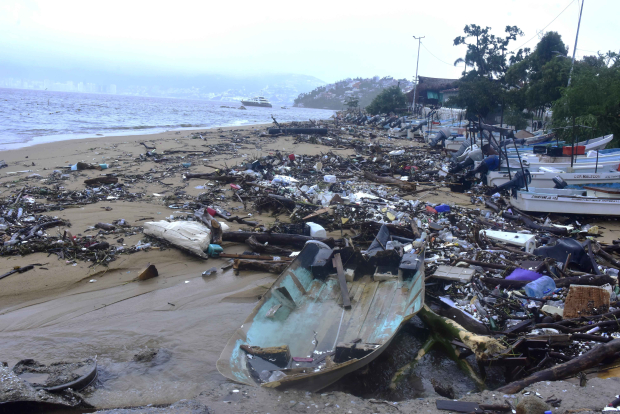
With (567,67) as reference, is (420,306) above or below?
below

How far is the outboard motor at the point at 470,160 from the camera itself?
12.4m

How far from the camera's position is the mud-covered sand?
3.05 meters

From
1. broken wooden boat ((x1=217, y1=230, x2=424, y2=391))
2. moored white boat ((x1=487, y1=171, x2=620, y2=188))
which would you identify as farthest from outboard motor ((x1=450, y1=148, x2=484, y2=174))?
broken wooden boat ((x1=217, y1=230, x2=424, y2=391))

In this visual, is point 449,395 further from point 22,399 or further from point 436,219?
point 436,219

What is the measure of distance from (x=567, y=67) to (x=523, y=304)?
67.8ft

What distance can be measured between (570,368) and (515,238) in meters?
3.81

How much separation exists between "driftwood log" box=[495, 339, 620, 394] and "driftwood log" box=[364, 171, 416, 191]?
7.81m

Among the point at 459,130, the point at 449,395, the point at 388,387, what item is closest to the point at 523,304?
the point at 449,395

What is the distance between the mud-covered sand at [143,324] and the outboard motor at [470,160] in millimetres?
5308

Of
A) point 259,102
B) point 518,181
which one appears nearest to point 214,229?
point 518,181

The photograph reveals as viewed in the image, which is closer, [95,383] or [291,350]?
[95,383]

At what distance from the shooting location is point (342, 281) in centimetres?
480

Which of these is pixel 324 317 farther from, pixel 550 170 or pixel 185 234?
pixel 550 170

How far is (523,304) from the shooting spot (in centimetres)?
444
